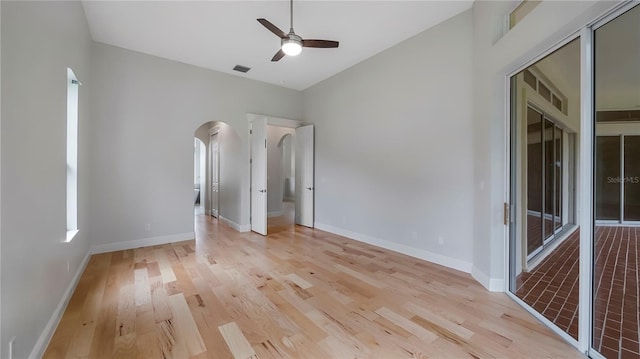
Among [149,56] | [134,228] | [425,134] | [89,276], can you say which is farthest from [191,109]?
[425,134]

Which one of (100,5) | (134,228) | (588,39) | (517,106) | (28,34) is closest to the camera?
(28,34)

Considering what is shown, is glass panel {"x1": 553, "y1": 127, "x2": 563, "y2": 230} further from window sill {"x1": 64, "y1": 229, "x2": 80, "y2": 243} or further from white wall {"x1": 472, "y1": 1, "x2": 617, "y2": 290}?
window sill {"x1": 64, "y1": 229, "x2": 80, "y2": 243}

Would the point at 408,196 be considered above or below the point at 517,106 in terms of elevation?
below

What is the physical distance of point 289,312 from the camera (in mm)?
2406

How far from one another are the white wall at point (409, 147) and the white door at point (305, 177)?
0.57 meters

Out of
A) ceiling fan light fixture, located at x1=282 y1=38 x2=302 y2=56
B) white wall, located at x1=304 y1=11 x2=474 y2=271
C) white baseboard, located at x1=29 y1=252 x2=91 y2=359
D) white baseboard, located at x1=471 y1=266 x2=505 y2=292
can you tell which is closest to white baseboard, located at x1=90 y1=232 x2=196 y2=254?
white baseboard, located at x1=29 y1=252 x2=91 y2=359

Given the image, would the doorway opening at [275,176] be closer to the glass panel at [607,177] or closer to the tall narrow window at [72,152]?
the tall narrow window at [72,152]

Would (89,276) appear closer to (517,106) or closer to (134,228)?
(134,228)

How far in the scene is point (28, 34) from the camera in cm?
175

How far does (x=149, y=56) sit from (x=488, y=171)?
224 inches

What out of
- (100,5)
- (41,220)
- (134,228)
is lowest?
(134,228)

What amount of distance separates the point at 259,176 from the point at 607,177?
16.3 feet

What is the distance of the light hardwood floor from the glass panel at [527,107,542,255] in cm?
83

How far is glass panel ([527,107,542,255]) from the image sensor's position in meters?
2.79
